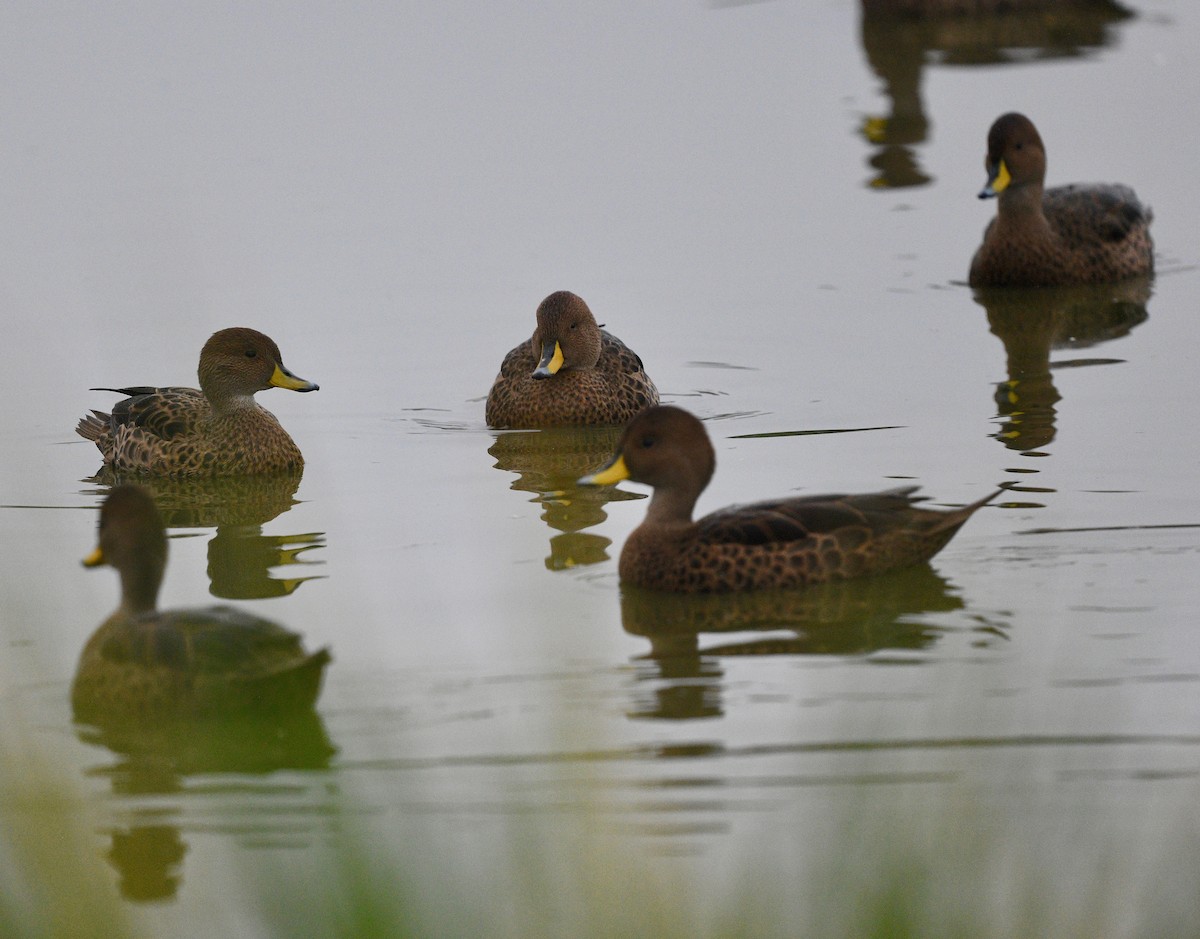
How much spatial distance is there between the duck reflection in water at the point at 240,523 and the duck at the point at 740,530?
1.40m

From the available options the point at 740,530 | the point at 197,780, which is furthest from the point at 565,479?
the point at 197,780

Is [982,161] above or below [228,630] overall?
above

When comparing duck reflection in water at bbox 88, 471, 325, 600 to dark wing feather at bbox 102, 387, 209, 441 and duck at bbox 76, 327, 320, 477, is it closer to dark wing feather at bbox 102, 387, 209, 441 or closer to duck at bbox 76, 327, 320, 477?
duck at bbox 76, 327, 320, 477

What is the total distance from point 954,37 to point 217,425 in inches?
512

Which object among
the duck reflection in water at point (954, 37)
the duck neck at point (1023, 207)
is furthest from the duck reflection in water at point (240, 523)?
the duck reflection in water at point (954, 37)

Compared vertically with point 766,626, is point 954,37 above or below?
above

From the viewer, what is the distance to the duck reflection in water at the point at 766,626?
6691 mm

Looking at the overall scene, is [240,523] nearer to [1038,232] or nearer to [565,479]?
[565,479]

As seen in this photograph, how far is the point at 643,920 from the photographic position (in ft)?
11.6

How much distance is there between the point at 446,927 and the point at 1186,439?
274 inches

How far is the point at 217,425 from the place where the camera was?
10.2 metres

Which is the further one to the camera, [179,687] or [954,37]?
[954,37]

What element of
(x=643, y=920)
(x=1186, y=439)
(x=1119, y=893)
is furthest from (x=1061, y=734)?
Result: (x=1186, y=439)

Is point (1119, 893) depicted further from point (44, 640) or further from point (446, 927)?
point (44, 640)
